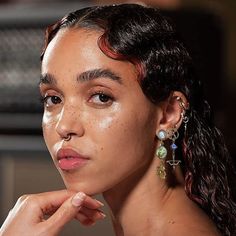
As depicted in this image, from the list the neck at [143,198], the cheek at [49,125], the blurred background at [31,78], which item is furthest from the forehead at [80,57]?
the blurred background at [31,78]

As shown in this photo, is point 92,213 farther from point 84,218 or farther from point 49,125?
point 49,125

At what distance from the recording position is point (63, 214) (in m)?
1.75

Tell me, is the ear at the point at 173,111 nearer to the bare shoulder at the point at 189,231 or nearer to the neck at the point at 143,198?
the neck at the point at 143,198

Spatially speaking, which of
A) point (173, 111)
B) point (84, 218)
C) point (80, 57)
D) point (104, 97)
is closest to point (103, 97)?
point (104, 97)

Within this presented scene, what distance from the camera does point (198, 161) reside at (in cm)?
193

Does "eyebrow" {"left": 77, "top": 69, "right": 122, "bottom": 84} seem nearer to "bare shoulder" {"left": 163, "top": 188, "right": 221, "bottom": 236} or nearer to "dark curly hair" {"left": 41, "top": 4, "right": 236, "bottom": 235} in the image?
"dark curly hair" {"left": 41, "top": 4, "right": 236, "bottom": 235}

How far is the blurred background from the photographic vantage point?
3.73 meters

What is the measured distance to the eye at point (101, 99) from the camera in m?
1.75

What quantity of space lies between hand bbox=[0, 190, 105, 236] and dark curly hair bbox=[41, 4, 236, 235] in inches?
10.7

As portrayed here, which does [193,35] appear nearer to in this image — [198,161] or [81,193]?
[198,161]

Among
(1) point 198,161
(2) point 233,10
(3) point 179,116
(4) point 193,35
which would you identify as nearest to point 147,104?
(3) point 179,116

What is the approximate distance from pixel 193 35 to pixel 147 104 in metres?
1.97

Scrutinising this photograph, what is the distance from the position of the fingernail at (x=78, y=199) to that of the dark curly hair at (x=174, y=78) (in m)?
0.28

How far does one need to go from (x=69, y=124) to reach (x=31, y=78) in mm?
2126
